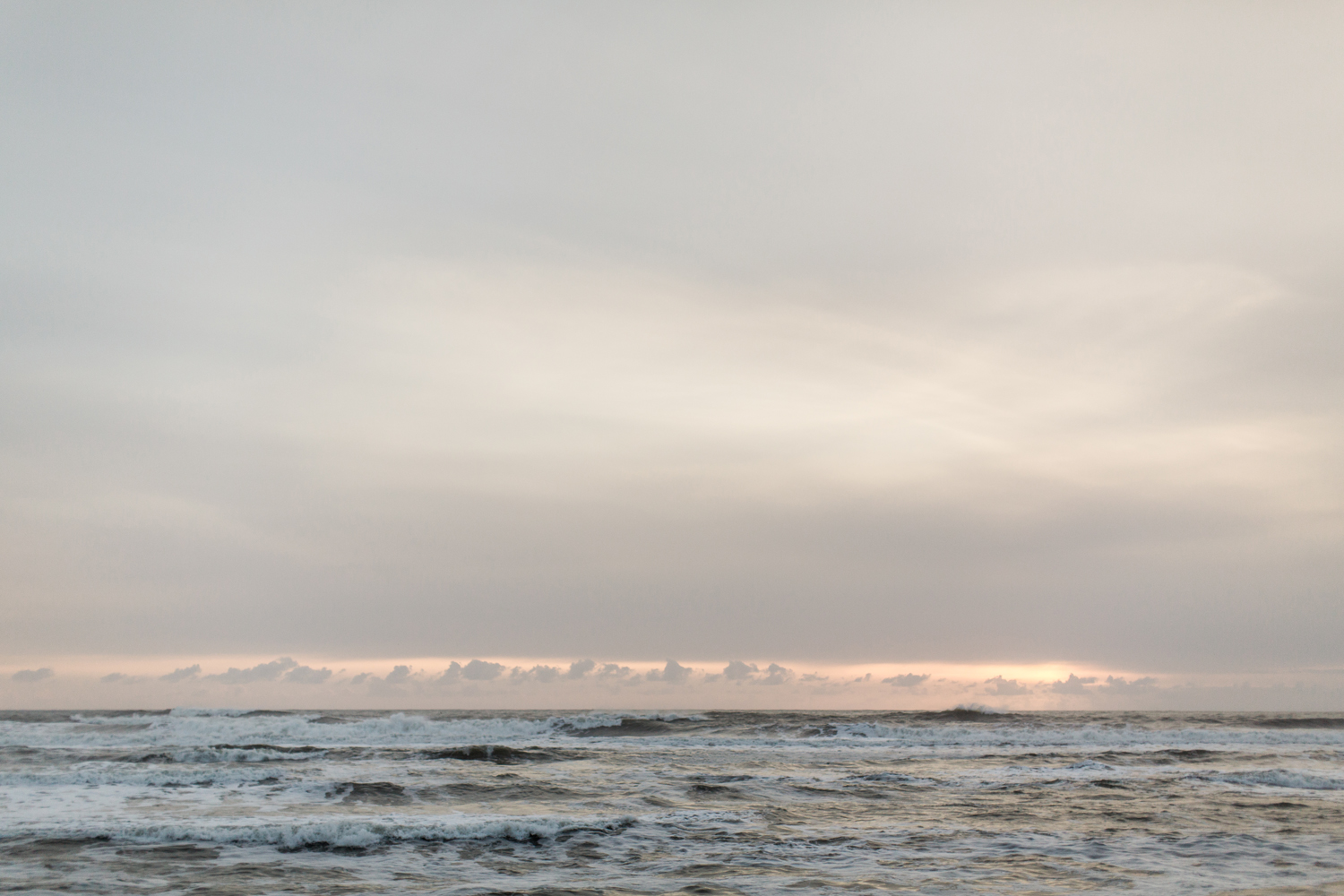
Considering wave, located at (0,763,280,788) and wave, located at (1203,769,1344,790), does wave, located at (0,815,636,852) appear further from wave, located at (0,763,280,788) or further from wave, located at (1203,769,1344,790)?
wave, located at (1203,769,1344,790)

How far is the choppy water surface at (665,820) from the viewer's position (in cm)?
1317

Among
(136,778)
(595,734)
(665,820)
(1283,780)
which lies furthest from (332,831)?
(595,734)

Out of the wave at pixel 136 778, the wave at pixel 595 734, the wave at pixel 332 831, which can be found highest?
the wave at pixel 332 831

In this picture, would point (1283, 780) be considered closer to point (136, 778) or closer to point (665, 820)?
point (665, 820)

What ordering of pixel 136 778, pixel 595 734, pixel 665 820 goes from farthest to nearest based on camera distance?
pixel 595 734, pixel 136 778, pixel 665 820

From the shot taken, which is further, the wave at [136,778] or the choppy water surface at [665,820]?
the wave at [136,778]

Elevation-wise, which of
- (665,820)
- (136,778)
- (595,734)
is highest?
(665,820)

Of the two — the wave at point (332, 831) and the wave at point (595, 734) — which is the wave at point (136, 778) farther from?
the wave at point (332, 831)

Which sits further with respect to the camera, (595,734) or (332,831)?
(595,734)

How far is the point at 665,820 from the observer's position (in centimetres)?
1830

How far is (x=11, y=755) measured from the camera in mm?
32562

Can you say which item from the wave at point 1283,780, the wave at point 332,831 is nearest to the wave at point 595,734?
the wave at point 1283,780

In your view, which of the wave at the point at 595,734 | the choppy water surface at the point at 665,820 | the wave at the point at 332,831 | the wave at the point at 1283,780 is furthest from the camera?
the wave at the point at 595,734

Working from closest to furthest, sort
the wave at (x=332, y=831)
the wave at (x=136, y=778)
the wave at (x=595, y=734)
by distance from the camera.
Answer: the wave at (x=332, y=831)
the wave at (x=136, y=778)
the wave at (x=595, y=734)
